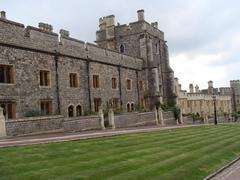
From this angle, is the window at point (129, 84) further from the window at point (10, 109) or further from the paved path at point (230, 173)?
the paved path at point (230, 173)

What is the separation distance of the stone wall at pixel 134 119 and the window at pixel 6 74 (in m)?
10.7

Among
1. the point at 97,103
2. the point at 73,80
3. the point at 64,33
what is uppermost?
the point at 64,33

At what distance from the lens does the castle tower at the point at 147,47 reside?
46.0 meters

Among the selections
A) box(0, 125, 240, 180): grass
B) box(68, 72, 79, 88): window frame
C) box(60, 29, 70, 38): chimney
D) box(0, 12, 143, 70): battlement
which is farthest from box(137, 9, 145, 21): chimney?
box(0, 125, 240, 180): grass

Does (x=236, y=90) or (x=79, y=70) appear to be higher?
(x=236, y=90)

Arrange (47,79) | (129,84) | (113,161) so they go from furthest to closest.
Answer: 1. (129,84)
2. (47,79)
3. (113,161)

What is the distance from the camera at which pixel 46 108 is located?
29125 millimetres

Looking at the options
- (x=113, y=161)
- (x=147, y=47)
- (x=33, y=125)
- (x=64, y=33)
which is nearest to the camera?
(x=113, y=161)

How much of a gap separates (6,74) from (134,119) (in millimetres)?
15072

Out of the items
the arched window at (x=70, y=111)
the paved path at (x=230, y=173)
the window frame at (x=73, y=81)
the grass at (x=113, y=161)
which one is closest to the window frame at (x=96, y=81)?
the window frame at (x=73, y=81)

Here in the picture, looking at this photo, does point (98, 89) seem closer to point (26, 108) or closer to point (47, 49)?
point (47, 49)

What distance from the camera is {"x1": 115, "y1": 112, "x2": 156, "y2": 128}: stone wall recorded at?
33406mm

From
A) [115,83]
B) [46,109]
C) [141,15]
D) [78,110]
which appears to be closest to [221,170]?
[46,109]

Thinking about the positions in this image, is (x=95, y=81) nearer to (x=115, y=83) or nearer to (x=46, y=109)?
(x=115, y=83)
